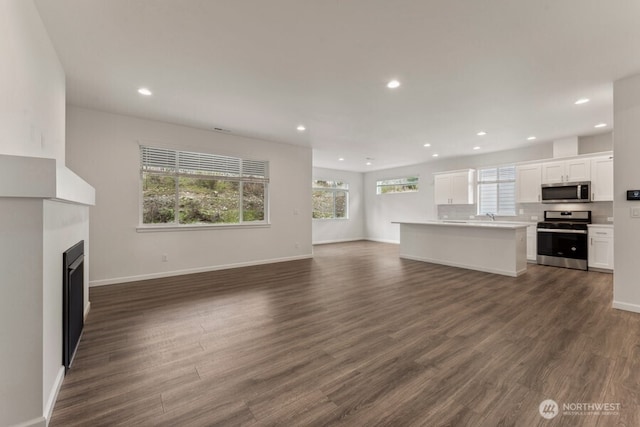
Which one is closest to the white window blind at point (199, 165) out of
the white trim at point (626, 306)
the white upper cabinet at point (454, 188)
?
the white upper cabinet at point (454, 188)

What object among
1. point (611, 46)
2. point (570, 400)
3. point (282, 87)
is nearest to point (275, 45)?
point (282, 87)

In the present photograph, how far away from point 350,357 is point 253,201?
4575mm

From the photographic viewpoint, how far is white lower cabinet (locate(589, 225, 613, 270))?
516cm

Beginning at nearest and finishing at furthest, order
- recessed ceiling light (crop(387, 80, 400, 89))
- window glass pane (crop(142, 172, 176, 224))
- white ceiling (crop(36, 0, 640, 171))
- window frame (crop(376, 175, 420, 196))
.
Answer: white ceiling (crop(36, 0, 640, 171)) < recessed ceiling light (crop(387, 80, 400, 89)) < window glass pane (crop(142, 172, 176, 224)) < window frame (crop(376, 175, 420, 196))

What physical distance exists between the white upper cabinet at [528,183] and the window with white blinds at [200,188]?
6.12 m

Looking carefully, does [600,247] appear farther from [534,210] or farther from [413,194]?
[413,194]

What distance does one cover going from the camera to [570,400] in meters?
1.73

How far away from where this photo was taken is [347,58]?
2885mm

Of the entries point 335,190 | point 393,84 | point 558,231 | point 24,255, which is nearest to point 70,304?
point 24,255

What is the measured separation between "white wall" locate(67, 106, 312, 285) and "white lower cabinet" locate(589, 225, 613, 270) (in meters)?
6.53

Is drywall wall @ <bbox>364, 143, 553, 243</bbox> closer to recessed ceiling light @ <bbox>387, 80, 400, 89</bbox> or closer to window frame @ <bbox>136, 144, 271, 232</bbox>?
recessed ceiling light @ <bbox>387, 80, 400, 89</bbox>

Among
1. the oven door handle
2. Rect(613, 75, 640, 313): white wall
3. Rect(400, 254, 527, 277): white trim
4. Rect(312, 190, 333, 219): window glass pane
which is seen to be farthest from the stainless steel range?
Rect(312, 190, 333, 219): window glass pane

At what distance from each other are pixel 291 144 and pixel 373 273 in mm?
3627

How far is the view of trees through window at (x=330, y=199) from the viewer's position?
33.2 ft
